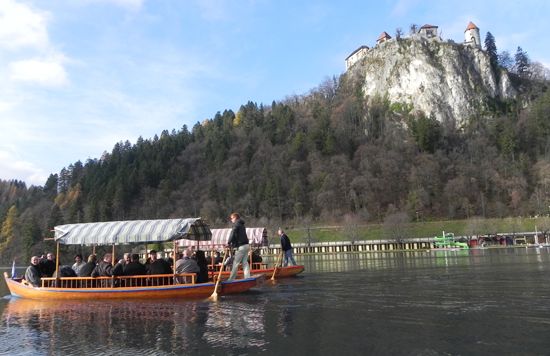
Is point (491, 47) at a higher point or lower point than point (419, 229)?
higher

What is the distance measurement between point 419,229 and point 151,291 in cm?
8859

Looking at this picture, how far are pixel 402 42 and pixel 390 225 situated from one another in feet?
324

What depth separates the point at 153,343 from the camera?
34.8 feet

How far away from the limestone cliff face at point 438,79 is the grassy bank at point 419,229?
62.7 m

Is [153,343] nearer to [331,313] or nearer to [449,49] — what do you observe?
[331,313]

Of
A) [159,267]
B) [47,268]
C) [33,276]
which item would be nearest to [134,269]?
[159,267]

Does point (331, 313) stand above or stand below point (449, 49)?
below

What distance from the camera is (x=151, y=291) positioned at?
19.3m

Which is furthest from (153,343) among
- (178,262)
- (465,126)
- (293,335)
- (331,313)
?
(465,126)

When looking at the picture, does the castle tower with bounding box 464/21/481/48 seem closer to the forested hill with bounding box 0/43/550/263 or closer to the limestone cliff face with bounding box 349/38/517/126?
the limestone cliff face with bounding box 349/38/517/126

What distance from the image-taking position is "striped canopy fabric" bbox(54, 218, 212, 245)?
20.7 meters

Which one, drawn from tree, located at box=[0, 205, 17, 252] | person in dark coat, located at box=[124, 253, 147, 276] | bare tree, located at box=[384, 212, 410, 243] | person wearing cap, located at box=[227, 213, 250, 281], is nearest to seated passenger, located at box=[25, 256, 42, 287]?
person in dark coat, located at box=[124, 253, 147, 276]

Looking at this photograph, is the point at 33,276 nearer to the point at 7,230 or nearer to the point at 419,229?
the point at 419,229

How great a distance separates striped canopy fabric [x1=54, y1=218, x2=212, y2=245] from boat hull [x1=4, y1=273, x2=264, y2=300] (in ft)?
7.48
